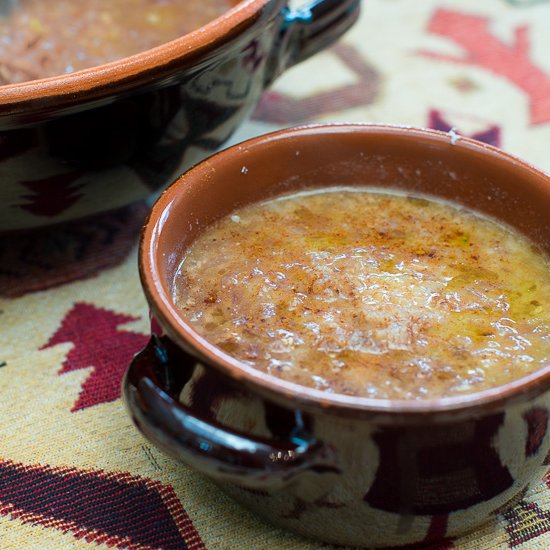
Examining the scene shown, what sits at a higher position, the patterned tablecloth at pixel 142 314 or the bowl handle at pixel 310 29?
the bowl handle at pixel 310 29

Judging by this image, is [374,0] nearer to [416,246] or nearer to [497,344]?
[416,246]

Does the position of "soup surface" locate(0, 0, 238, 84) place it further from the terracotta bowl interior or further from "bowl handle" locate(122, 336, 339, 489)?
"bowl handle" locate(122, 336, 339, 489)

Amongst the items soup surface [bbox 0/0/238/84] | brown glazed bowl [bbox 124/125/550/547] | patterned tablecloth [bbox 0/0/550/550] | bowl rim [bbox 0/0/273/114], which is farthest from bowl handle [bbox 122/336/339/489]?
soup surface [bbox 0/0/238/84]

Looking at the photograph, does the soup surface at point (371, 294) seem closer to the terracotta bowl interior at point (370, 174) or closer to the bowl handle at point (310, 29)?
the terracotta bowl interior at point (370, 174)

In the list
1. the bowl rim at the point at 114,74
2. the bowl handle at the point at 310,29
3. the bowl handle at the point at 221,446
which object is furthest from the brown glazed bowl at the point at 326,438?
the bowl handle at the point at 310,29

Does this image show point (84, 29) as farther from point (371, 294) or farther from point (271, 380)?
point (271, 380)

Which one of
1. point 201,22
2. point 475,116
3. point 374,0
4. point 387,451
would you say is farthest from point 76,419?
point 374,0
